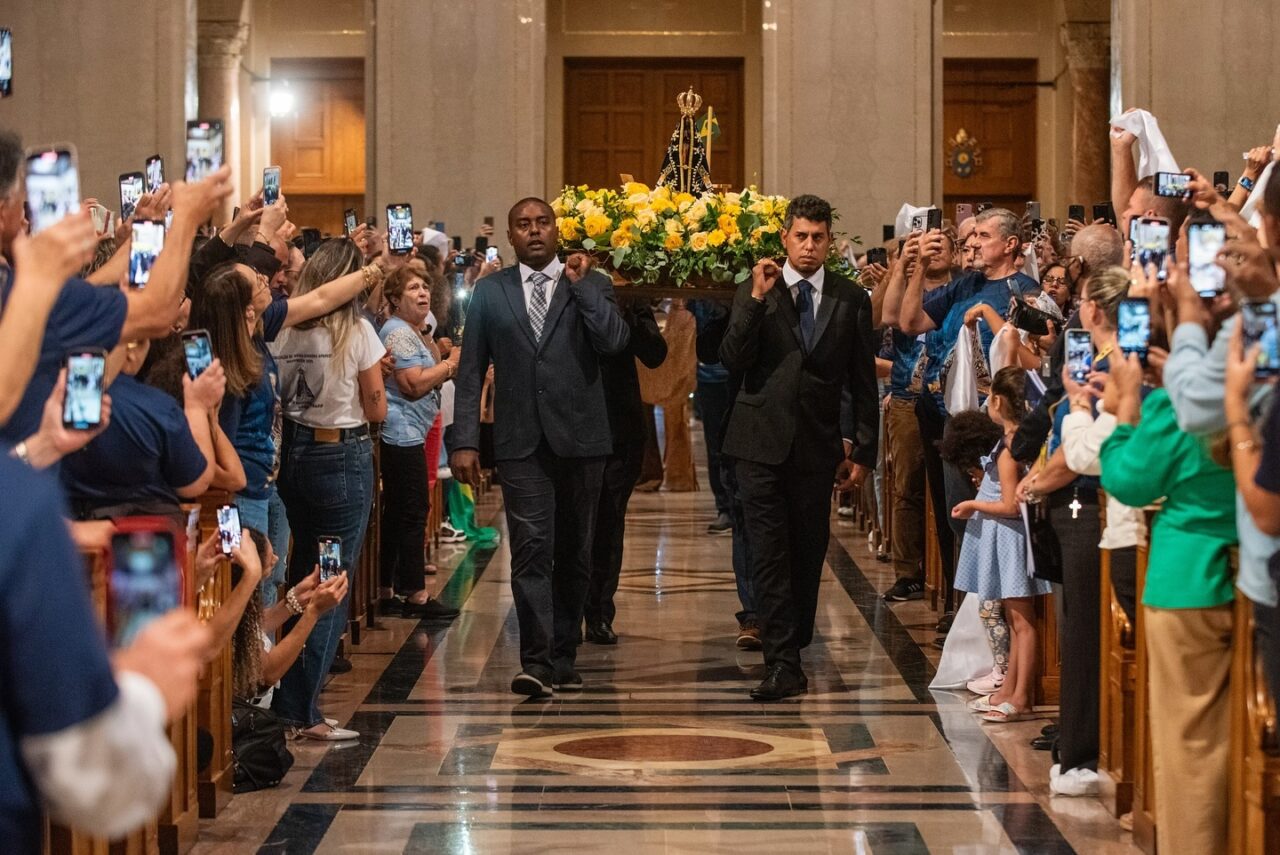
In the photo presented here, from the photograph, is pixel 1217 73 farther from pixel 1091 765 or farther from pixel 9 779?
pixel 9 779

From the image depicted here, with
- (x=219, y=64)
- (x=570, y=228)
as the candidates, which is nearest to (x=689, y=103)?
(x=570, y=228)

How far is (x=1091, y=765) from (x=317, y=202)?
65.1 ft

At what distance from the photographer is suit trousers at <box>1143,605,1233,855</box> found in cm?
438

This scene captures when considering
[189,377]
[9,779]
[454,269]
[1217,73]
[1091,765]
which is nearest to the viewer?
[9,779]

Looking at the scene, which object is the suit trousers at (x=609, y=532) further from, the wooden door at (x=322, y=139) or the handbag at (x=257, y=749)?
the wooden door at (x=322, y=139)

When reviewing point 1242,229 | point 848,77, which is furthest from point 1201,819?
point 848,77

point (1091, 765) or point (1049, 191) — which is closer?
point (1091, 765)

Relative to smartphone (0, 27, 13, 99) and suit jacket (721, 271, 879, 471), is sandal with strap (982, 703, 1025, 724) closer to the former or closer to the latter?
suit jacket (721, 271, 879, 471)

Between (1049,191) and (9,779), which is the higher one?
(1049,191)

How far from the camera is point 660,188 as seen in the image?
8500mm

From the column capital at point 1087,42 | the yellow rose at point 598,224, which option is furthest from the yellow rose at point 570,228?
the column capital at point 1087,42

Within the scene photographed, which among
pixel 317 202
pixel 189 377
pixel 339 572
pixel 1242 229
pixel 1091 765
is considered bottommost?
pixel 1091 765

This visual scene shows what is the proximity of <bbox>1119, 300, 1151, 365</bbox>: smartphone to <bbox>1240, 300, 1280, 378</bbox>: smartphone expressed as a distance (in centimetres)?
75

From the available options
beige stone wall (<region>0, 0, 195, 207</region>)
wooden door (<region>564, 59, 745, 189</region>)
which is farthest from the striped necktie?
wooden door (<region>564, 59, 745, 189</region>)
